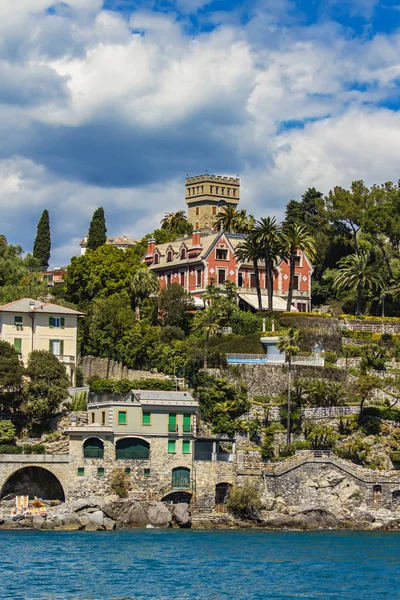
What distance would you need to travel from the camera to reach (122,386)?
84.1 meters

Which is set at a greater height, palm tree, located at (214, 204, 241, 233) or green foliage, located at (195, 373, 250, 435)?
palm tree, located at (214, 204, 241, 233)

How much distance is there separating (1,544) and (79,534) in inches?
240

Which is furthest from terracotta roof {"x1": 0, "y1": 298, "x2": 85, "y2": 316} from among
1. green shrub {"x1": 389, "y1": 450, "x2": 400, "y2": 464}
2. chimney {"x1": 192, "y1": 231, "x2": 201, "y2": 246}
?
green shrub {"x1": 389, "y1": 450, "x2": 400, "y2": 464}

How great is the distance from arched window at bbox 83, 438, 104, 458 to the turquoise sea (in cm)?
639

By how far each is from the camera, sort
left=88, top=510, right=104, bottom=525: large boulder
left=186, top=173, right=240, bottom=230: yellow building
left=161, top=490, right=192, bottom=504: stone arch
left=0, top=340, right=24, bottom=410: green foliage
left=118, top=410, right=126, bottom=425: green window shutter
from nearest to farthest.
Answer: left=88, top=510, right=104, bottom=525: large boulder < left=161, top=490, right=192, bottom=504: stone arch < left=118, top=410, right=126, bottom=425: green window shutter < left=0, top=340, right=24, bottom=410: green foliage < left=186, top=173, right=240, bottom=230: yellow building

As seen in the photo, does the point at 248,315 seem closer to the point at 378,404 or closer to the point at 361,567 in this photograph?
the point at 378,404

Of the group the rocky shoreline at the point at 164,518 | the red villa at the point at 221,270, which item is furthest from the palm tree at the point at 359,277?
the rocky shoreline at the point at 164,518

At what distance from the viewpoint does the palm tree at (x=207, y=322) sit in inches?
3477

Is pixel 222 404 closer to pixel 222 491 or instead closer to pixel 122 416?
pixel 222 491

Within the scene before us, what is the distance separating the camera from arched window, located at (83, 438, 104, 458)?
246 ft

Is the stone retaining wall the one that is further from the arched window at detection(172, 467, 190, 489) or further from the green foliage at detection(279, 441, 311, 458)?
the arched window at detection(172, 467, 190, 489)

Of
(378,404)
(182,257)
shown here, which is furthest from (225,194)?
(378,404)

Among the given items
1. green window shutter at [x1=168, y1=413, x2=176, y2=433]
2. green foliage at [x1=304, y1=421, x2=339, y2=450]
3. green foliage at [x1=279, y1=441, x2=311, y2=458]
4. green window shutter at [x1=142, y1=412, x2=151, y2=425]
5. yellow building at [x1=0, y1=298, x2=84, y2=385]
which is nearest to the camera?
green window shutter at [x1=142, y1=412, x2=151, y2=425]

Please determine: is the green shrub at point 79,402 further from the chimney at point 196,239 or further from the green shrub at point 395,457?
the chimney at point 196,239
